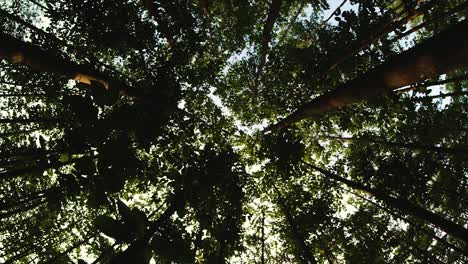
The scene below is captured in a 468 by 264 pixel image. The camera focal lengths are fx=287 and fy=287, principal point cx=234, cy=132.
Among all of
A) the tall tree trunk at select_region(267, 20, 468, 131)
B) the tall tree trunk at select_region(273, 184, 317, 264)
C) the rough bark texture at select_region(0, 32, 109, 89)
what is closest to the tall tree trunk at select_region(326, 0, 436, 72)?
the tall tree trunk at select_region(273, 184, 317, 264)

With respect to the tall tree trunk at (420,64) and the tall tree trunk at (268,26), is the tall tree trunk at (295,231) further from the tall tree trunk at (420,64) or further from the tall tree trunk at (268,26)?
the tall tree trunk at (420,64)

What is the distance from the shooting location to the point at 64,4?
7.20 m

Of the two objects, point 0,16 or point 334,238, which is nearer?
point 0,16

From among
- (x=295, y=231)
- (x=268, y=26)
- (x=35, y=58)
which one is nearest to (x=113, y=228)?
(x=35, y=58)

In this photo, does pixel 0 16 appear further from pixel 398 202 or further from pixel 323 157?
pixel 323 157

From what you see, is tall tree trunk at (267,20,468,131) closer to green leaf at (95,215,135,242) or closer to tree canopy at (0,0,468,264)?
tree canopy at (0,0,468,264)

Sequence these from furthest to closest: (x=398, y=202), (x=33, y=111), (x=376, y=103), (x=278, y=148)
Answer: (x=33, y=111), (x=278, y=148), (x=376, y=103), (x=398, y=202)

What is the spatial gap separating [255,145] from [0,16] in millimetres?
9191

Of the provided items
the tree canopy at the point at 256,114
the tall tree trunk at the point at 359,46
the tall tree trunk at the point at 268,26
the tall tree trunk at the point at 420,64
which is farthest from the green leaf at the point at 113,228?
the tall tree trunk at the point at 268,26

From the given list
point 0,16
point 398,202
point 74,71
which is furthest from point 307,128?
point 0,16

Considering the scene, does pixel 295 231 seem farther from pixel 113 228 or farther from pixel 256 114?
pixel 113 228

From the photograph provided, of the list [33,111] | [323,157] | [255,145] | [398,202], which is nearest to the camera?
[398,202]

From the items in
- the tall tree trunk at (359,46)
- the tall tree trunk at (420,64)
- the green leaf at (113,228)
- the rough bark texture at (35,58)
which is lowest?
the green leaf at (113,228)

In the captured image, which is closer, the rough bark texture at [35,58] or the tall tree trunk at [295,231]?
the rough bark texture at [35,58]
